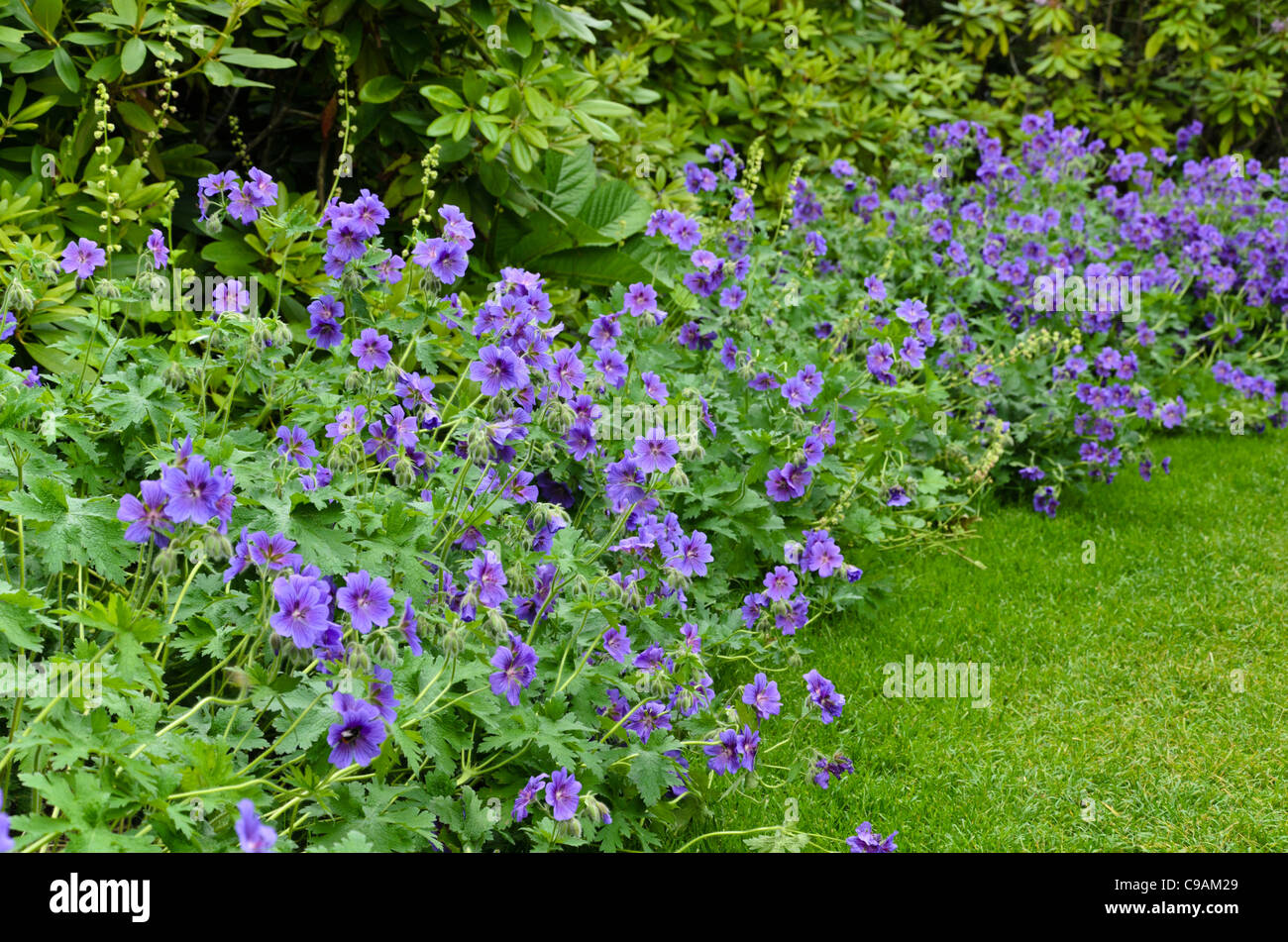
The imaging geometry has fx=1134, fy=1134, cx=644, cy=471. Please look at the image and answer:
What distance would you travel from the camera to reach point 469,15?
10.7 feet

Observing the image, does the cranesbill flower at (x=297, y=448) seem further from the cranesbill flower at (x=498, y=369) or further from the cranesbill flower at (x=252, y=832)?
the cranesbill flower at (x=252, y=832)

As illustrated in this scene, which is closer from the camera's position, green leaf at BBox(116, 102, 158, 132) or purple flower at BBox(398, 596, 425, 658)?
purple flower at BBox(398, 596, 425, 658)

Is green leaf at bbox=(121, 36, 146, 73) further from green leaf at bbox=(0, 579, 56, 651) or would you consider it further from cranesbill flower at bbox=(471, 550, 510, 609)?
cranesbill flower at bbox=(471, 550, 510, 609)

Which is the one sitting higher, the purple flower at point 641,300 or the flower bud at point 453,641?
the purple flower at point 641,300

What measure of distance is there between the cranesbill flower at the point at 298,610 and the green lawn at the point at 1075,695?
95 centimetres

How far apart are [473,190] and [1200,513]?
2.68 meters

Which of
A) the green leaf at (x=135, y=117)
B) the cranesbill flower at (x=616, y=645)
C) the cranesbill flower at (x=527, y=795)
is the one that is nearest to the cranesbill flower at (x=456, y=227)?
the cranesbill flower at (x=616, y=645)

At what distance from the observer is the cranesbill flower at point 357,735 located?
1451mm

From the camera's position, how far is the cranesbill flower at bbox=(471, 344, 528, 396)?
77.7 inches

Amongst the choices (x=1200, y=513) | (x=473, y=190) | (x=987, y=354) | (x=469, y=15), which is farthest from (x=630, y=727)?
(x=1200, y=513)

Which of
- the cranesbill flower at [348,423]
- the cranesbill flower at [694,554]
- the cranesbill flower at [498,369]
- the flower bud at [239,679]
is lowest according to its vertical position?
the flower bud at [239,679]

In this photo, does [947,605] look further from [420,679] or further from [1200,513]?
[420,679]

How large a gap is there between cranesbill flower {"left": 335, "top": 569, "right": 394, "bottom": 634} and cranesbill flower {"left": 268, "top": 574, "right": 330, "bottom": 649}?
6 cm

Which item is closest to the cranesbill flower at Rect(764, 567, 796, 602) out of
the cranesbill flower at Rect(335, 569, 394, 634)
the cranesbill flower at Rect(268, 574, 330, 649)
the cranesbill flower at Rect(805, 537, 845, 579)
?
the cranesbill flower at Rect(805, 537, 845, 579)
